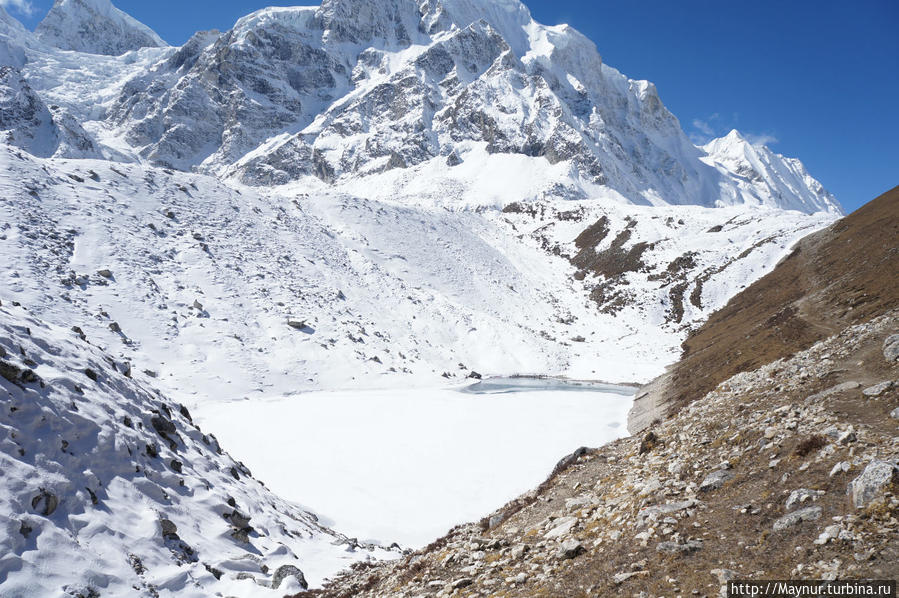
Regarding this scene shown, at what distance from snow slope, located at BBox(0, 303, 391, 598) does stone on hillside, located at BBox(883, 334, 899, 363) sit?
45.1 feet

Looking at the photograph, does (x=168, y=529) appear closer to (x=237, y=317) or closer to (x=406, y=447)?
(x=406, y=447)

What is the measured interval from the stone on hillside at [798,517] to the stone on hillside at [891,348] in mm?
6453

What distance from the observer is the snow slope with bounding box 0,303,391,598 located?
7.74m

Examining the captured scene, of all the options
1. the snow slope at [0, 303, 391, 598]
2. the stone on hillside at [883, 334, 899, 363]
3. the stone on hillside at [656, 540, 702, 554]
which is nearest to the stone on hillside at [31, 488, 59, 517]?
the snow slope at [0, 303, 391, 598]

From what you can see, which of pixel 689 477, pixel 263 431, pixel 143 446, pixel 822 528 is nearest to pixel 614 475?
pixel 689 477

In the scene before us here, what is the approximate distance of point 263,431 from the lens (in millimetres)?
24938

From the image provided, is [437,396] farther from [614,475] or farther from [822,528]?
[822,528]

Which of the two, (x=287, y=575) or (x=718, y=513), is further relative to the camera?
(x=287, y=575)

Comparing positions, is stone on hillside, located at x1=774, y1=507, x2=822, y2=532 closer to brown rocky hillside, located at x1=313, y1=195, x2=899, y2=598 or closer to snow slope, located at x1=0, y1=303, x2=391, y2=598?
brown rocky hillside, located at x1=313, y1=195, x2=899, y2=598

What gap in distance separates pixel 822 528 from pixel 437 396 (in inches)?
1153

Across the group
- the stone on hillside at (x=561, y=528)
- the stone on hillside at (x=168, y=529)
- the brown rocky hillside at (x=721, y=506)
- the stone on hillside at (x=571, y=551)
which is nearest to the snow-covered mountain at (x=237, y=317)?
the stone on hillside at (x=168, y=529)

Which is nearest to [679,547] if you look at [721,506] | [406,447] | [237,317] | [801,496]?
[721,506]

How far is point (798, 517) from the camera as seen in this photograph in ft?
19.4

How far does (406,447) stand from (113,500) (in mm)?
15540
